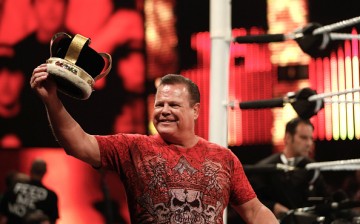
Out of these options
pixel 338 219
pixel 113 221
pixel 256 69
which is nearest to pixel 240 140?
pixel 256 69

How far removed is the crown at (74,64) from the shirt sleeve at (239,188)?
67cm

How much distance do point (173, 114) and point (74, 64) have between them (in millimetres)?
521

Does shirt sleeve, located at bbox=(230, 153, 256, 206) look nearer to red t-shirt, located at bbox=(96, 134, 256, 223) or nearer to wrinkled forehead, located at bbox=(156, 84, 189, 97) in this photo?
red t-shirt, located at bbox=(96, 134, 256, 223)

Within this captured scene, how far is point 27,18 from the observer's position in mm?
9078

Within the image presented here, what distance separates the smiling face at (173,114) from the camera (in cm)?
292

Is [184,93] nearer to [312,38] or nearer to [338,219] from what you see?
[312,38]

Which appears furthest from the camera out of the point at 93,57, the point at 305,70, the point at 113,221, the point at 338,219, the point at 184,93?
the point at 113,221

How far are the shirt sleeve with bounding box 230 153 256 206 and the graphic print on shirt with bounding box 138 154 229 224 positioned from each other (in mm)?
134

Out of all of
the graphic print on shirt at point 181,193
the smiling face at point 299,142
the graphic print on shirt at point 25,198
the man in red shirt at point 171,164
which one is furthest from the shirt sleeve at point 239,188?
the graphic print on shirt at point 25,198

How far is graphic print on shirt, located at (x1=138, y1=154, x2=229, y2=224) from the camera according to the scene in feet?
9.16

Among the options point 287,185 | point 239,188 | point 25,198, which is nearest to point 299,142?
point 287,185

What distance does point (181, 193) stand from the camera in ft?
9.23

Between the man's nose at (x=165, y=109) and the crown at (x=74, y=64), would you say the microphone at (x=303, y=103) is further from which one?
the crown at (x=74, y=64)

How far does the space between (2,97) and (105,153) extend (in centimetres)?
627
